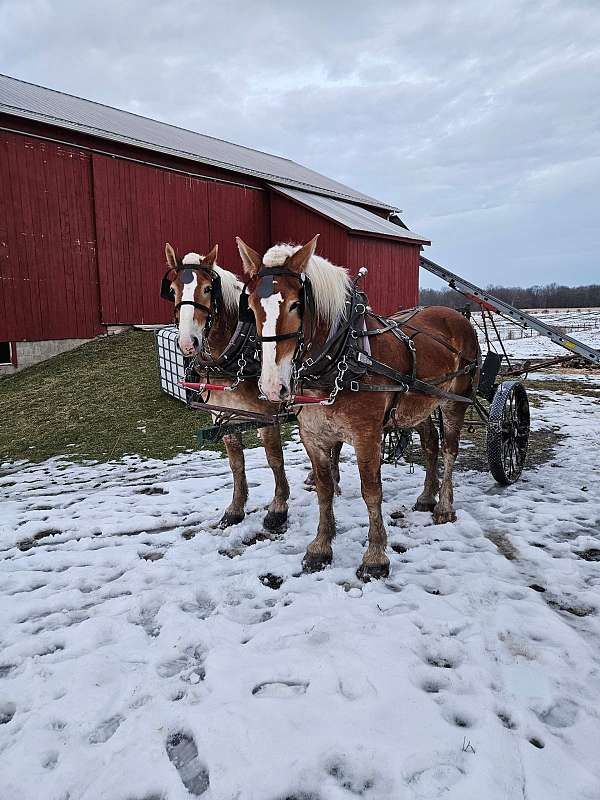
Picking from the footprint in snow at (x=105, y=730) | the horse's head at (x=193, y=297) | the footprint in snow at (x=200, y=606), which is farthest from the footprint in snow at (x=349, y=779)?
the horse's head at (x=193, y=297)

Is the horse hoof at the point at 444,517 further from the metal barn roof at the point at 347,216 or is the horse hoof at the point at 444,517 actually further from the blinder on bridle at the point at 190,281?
the metal barn roof at the point at 347,216

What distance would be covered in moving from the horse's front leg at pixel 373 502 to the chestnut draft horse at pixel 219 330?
1075 millimetres

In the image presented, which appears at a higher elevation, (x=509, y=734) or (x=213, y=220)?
(x=213, y=220)

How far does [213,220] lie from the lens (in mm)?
16328

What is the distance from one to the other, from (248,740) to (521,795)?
108 cm

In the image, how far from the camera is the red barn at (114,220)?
12891 millimetres

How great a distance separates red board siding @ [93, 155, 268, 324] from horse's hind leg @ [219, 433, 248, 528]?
467 inches

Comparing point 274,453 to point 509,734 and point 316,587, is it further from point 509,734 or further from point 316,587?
point 509,734

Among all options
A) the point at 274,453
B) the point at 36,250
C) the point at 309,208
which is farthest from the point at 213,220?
the point at 274,453

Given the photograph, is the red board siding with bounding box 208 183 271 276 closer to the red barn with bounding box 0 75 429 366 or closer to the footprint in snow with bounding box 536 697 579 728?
the red barn with bounding box 0 75 429 366

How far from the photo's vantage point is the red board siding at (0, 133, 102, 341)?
12648 mm

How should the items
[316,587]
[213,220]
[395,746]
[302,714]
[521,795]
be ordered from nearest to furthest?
[521,795] → [395,746] → [302,714] → [316,587] → [213,220]

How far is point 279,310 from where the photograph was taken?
2.70 m

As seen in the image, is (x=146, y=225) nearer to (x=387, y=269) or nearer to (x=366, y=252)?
(x=366, y=252)
